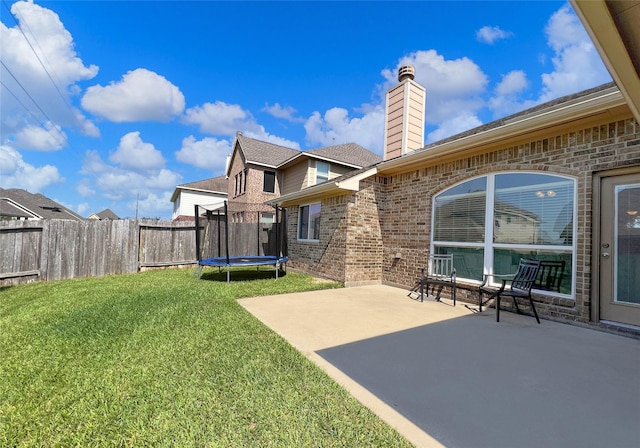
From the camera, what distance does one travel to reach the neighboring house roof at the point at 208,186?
89.3 ft

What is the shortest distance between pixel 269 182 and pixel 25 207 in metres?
21.4

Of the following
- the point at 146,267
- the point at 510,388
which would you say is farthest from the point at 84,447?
the point at 146,267

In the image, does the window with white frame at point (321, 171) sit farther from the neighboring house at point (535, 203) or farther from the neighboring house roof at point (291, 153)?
the neighboring house at point (535, 203)

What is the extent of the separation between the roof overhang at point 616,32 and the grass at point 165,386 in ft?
8.47

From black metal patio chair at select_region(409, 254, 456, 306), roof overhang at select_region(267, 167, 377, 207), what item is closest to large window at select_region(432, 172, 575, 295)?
black metal patio chair at select_region(409, 254, 456, 306)

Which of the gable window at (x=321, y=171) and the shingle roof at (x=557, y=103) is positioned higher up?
the gable window at (x=321, y=171)

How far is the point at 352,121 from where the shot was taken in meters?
24.2

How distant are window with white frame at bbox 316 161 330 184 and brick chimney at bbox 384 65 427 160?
21.9ft

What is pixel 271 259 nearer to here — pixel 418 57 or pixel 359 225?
pixel 359 225

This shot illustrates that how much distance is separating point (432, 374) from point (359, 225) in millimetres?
5188

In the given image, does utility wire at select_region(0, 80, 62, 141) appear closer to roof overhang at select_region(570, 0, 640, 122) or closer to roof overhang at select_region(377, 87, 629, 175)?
roof overhang at select_region(377, 87, 629, 175)

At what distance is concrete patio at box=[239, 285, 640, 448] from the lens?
1.96m

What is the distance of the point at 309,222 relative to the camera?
33.2 feet

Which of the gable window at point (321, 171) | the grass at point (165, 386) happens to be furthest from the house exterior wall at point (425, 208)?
the gable window at point (321, 171)
